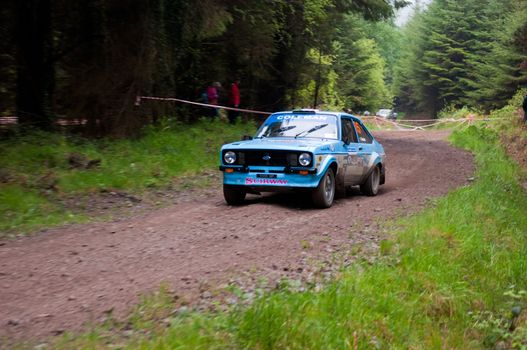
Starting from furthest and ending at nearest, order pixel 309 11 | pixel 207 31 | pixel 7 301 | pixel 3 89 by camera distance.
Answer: pixel 309 11, pixel 207 31, pixel 3 89, pixel 7 301

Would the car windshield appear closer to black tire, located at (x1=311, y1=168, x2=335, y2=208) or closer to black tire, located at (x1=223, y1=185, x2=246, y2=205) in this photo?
black tire, located at (x1=311, y1=168, x2=335, y2=208)

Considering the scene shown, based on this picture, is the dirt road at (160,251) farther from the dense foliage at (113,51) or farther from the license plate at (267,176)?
the dense foliage at (113,51)

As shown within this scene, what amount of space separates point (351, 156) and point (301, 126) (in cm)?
107

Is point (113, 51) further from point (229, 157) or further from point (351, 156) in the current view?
point (351, 156)

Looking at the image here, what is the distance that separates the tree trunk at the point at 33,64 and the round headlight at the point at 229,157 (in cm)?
545

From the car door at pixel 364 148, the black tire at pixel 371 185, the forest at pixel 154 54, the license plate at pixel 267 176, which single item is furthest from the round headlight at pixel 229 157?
the forest at pixel 154 54

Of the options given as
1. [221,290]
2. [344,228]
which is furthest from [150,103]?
[221,290]

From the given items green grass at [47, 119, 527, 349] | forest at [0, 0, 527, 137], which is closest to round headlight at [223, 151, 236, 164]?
green grass at [47, 119, 527, 349]

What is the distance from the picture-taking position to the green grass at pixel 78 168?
8.87 m

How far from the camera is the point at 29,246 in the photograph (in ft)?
23.0

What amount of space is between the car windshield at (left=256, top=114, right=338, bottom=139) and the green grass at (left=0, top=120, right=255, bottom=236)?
9.35 ft

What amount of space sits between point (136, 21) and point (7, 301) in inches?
397

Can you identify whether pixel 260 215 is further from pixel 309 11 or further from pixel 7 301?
pixel 309 11

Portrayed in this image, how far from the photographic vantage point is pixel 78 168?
37.3 feet
